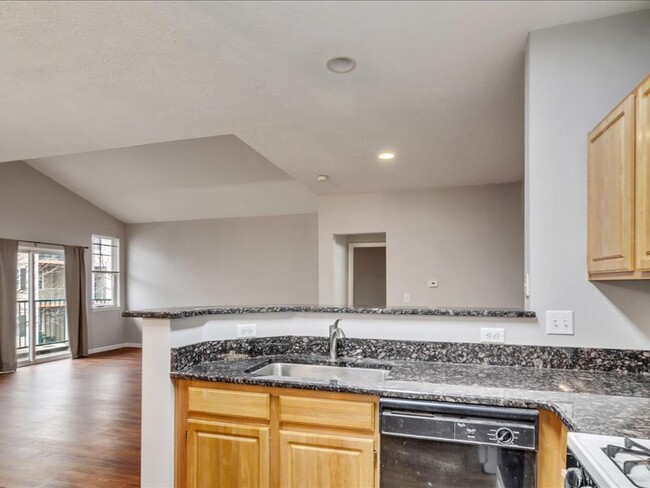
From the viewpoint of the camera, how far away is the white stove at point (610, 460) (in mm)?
1002

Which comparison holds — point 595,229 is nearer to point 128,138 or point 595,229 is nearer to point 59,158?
point 128,138

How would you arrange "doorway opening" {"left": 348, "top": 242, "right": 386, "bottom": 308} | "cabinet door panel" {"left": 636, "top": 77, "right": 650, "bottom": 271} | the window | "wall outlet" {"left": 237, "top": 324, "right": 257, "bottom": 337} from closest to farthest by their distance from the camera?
"cabinet door panel" {"left": 636, "top": 77, "right": 650, "bottom": 271} < "wall outlet" {"left": 237, "top": 324, "right": 257, "bottom": 337} < "doorway opening" {"left": 348, "top": 242, "right": 386, "bottom": 308} < the window

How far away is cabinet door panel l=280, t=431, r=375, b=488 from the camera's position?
1.80m

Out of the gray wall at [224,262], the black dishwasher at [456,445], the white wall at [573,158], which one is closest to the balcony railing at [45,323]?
the gray wall at [224,262]

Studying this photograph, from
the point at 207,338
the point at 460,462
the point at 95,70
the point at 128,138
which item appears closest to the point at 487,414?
the point at 460,462

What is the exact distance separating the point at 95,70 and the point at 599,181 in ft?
9.12

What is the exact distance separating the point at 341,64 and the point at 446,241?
3.52m

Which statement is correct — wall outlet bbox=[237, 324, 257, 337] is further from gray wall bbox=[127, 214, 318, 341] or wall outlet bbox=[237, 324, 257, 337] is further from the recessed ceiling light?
gray wall bbox=[127, 214, 318, 341]

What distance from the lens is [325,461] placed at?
6.09ft

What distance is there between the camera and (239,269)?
772cm

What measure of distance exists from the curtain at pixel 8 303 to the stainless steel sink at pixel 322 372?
579 cm

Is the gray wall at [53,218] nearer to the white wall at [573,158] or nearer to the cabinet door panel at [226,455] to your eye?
the cabinet door panel at [226,455]

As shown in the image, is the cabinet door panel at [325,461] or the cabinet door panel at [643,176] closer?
the cabinet door panel at [643,176]

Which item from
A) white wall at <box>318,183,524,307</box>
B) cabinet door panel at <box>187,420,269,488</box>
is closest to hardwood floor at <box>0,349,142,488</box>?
cabinet door panel at <box>187,420,269,488</box>
